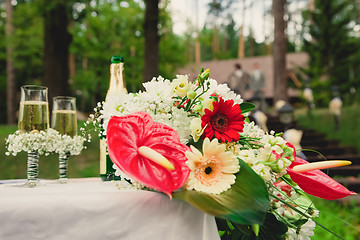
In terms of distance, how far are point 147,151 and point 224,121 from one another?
245 mm

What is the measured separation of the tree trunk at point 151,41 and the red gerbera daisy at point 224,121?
7332 mm

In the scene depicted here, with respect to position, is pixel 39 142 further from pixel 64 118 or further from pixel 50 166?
pixel 50 166

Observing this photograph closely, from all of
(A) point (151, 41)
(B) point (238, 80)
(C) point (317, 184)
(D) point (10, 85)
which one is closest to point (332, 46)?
(B) point (238, 80)

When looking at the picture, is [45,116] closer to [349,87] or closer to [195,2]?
[349,87]

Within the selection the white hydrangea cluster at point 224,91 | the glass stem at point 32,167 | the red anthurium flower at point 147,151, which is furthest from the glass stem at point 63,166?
the white hydrangea cluster at point 224,91

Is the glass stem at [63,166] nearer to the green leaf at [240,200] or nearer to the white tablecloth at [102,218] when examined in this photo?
the white tablecloth at [102,218]

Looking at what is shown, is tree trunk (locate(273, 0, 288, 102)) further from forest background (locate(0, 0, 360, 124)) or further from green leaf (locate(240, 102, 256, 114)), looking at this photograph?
green leaf (locate(240, 102, 256, 114))

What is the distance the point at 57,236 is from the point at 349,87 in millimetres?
16677

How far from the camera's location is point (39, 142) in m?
1.37

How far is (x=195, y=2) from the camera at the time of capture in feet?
116

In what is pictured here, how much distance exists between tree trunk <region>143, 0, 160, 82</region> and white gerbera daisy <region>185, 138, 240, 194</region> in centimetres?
742

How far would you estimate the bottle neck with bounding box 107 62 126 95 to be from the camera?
1.68m

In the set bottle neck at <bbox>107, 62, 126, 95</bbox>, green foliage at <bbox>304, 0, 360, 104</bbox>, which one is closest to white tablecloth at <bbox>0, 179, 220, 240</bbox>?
bottle neck at <bbox>107, 62, 126, 95</bbox>

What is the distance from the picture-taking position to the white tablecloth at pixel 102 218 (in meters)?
0.98
